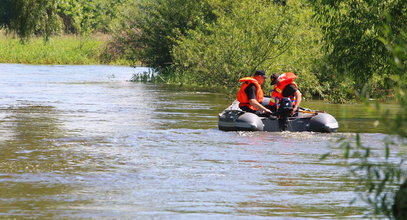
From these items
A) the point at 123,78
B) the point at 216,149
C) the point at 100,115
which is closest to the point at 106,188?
the point at 216,149

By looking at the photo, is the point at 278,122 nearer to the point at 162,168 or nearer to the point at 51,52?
the point at 162,168

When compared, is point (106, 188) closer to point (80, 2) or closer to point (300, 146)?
point (300, 146)

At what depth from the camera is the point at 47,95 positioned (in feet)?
102

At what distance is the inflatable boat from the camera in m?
17.3

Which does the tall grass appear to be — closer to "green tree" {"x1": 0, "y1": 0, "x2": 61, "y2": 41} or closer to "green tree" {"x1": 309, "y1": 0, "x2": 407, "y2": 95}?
"green tree" {"x1": 0, "y1": 0, "x2": 61, "y2": 41}

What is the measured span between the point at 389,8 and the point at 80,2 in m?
62.5

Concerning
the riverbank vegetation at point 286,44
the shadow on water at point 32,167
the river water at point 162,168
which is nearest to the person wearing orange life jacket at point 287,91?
the river water at point 162,168

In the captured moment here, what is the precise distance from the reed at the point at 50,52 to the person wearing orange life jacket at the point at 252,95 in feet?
143

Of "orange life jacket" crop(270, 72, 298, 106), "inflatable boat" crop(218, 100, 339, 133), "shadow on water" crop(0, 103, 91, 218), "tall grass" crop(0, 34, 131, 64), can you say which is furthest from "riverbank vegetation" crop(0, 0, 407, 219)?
"tall grass" crop(0, 34, 131, 64)

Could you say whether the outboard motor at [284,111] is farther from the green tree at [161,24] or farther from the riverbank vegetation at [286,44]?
the green tree at [161,24]

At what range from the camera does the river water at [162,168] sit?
30.3ft

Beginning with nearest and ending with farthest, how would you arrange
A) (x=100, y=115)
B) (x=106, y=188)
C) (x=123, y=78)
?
(x=106, y=188) < (x=100, y=115) < (x=123, y=78)

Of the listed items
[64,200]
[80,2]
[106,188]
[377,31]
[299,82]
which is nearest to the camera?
[64,200]

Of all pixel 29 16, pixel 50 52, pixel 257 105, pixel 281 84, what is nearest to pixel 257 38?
pixel 29 16
